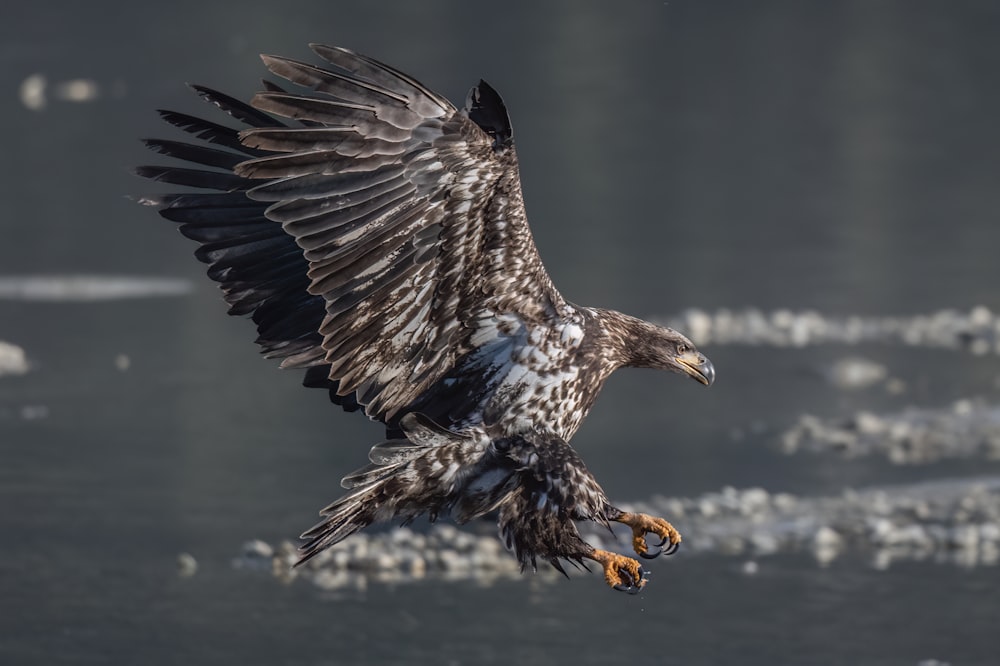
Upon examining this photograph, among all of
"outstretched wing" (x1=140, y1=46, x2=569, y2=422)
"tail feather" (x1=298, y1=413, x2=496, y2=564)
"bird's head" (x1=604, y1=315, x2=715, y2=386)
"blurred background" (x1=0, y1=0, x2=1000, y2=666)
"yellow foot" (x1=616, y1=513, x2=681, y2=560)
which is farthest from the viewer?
"blurred background" (x1=0, y1=0, x2=1000, y2=666)

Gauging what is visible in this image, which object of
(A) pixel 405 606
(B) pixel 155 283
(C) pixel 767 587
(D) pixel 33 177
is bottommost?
(A) pixel 405 606

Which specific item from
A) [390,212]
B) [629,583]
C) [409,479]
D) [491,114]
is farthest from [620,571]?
[491,114]

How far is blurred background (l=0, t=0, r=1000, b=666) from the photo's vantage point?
8.33 metres

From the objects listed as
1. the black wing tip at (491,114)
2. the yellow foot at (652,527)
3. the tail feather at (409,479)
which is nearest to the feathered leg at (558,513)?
the yellow foot at (652,527)

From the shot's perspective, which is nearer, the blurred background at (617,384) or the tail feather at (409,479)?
the tail feather at (409,479)

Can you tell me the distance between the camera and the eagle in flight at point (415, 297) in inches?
247

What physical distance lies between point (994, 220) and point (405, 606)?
10.3 m

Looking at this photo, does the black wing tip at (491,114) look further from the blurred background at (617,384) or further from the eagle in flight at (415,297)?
the blurred background at (617,384)

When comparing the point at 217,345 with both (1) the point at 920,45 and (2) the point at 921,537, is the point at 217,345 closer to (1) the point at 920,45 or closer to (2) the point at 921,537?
(2) the point at 921,537

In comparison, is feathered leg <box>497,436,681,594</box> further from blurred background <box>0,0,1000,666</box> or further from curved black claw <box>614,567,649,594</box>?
blurred background <box>0,0,1000,666</box>

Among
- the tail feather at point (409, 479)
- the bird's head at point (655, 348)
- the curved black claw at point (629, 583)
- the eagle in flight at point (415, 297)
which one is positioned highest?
the bird's head at point (655, 348)

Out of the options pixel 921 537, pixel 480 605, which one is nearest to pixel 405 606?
pixel 480 605

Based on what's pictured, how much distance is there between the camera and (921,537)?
31.0 feet

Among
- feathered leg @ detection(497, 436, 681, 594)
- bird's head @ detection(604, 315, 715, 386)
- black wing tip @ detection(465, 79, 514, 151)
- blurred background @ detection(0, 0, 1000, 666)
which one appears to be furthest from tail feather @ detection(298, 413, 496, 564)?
blurred background @ detection(0, 0, 1000, 666)
